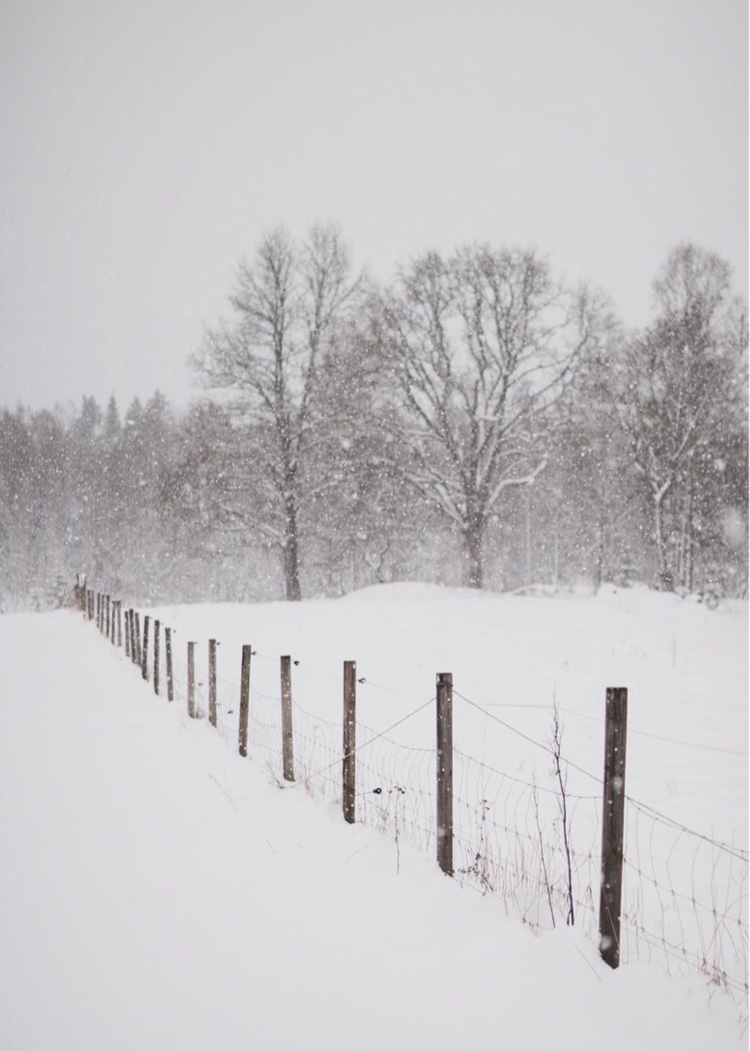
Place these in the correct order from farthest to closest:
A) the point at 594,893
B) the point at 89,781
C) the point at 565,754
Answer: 1. the point at 565,754
2. the point at 89,781
3. the point at 594,893

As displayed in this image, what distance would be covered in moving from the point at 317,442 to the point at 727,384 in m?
16.2

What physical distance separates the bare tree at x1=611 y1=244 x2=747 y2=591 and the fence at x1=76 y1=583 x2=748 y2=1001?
19532 millimetres

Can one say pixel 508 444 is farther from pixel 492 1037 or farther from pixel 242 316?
pixel 492 1037

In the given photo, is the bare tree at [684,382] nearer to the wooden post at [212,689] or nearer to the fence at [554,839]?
the fence at [554,839]

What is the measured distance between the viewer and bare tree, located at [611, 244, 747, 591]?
970 inches

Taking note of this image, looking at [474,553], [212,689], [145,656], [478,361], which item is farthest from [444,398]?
[212,689]

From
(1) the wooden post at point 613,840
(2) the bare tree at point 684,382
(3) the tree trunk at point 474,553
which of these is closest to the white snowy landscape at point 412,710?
(1) the wooden post at point 613,840

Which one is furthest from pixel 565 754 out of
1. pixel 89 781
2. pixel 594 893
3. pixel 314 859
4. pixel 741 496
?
pixel 741 496

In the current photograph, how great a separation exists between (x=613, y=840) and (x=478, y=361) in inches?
923

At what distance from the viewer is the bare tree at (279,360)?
25.0 meters

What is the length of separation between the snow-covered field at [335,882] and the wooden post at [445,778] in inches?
7.4

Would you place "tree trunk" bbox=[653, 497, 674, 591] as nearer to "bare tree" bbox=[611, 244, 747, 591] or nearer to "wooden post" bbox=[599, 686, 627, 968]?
"bare tree" bbox=[611, 244, 747, 591]

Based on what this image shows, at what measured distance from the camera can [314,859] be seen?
461 centimetres

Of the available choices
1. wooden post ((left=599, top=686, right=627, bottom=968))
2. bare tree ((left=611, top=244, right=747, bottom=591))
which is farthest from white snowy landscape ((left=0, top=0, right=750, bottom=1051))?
bare tree ((left=611, top=244, right=747, bottom=591))
